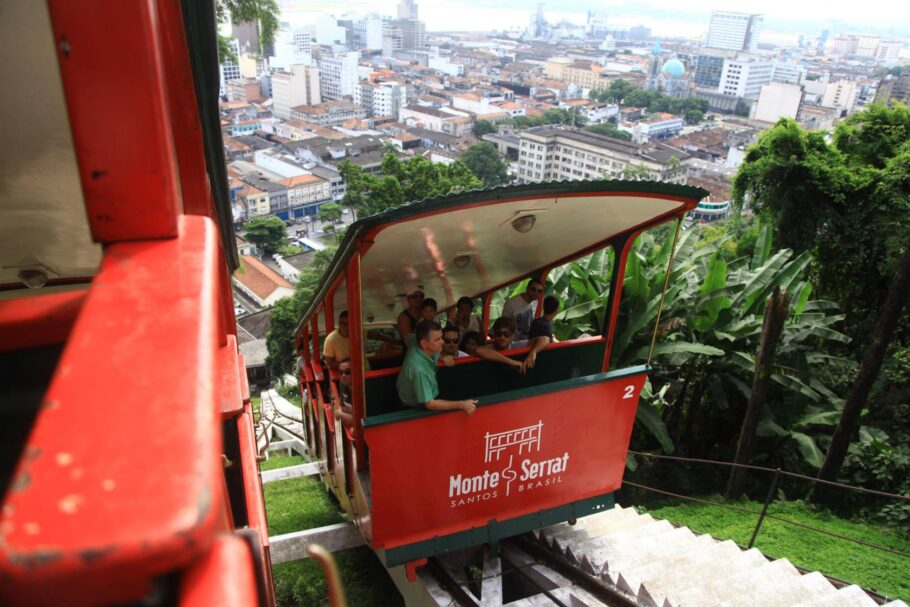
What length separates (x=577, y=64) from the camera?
157 m

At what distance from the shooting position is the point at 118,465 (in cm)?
71

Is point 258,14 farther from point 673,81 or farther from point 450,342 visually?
point 673,81

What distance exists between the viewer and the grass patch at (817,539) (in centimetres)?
566

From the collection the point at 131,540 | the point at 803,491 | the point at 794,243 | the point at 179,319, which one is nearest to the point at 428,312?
the point at 179,319

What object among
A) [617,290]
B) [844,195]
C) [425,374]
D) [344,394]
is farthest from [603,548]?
[844,195]

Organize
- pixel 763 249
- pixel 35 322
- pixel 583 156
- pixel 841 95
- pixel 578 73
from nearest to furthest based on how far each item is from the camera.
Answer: pixel 35 322, pixel 763 249, pixel 583 156, pixel 841 95, pixel 578 73

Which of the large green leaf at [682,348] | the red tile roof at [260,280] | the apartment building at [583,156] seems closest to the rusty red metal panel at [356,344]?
the large green leaf at [682,348]

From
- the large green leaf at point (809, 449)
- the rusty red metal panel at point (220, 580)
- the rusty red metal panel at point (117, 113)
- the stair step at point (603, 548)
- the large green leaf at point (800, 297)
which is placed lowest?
the large green leaf at point (809, 449)

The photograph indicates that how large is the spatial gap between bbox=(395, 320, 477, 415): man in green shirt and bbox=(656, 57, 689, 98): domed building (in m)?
162

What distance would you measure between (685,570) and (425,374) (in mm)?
2522

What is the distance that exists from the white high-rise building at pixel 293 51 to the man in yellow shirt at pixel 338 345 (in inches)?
6310

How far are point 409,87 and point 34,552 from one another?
469 feet

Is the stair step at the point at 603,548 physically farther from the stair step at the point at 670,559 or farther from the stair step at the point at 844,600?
the stair step at the point at 844,600

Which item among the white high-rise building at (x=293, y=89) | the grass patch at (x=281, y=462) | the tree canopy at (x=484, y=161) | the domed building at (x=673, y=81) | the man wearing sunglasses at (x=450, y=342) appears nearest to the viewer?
the man wearing sunglasses at (x=450, y=342)
